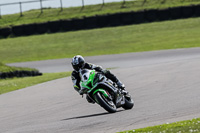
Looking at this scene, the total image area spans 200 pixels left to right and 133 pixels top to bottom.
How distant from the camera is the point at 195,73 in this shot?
15773 mm

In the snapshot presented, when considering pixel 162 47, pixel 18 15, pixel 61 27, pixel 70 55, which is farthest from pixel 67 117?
pixel 18 15

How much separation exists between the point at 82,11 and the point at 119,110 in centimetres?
3411

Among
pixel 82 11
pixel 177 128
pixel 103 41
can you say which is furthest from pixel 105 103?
pixel 82 11

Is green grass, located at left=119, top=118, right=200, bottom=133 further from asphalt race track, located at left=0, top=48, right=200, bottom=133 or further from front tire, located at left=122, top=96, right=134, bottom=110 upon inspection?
front tire, located at left=122, top=96, right=134, bottom=110

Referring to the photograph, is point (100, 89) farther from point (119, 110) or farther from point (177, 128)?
point (177, 128)

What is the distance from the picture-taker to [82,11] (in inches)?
1751

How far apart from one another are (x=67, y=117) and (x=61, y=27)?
29.8 metres

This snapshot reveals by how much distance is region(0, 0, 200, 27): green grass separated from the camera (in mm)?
40438

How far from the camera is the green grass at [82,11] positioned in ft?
133

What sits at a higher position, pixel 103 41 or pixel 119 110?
pixel 119 110

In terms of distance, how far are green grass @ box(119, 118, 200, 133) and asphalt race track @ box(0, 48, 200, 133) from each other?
2.04ft

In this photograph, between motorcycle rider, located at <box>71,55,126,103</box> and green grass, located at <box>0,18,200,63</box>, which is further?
green grass, located at <box>0,18,200,63</box>

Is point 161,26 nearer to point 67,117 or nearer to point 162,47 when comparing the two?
point 162,47

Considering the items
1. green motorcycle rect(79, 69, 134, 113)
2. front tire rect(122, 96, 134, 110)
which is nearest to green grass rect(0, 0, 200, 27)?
front tire rect(122, 96, 134, 110)
